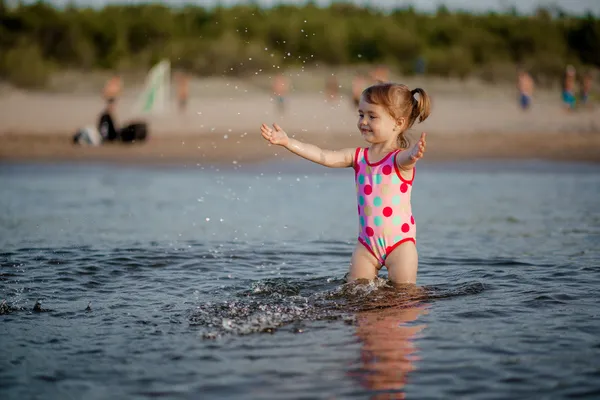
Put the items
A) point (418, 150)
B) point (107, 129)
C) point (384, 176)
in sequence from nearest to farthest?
point (418, 150), point (384, 176), point (107, 129)

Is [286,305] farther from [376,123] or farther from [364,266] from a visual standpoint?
[376,123]

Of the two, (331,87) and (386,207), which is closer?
(386,207)

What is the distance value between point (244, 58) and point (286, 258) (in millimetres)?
24566

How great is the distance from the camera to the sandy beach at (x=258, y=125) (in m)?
16.8

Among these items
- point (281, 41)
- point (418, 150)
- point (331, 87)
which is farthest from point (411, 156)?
point (281, 41)

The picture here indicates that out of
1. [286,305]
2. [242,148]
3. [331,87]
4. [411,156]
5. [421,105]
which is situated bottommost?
[286,305]

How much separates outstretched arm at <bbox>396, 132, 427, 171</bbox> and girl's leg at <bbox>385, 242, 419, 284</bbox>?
50 cm

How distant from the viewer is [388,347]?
4.23m

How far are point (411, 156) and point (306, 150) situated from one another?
68 cm

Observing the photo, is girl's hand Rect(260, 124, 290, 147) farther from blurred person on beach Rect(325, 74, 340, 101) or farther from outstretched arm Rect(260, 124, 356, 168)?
blurred person on beach Rect(325, 74, 340, 101)

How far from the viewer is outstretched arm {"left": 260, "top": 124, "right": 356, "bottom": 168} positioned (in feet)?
17.1

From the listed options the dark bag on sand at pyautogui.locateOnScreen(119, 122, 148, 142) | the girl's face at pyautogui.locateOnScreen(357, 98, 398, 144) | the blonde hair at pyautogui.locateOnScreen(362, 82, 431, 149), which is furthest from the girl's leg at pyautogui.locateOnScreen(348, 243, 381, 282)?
the dark bag on sand at pyautogui.locateOnScreen(119, 122, 148, 142)

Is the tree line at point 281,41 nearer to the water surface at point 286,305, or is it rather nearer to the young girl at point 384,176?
the water surface at point 286,305

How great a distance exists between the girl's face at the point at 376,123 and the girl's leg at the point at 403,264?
685mm
